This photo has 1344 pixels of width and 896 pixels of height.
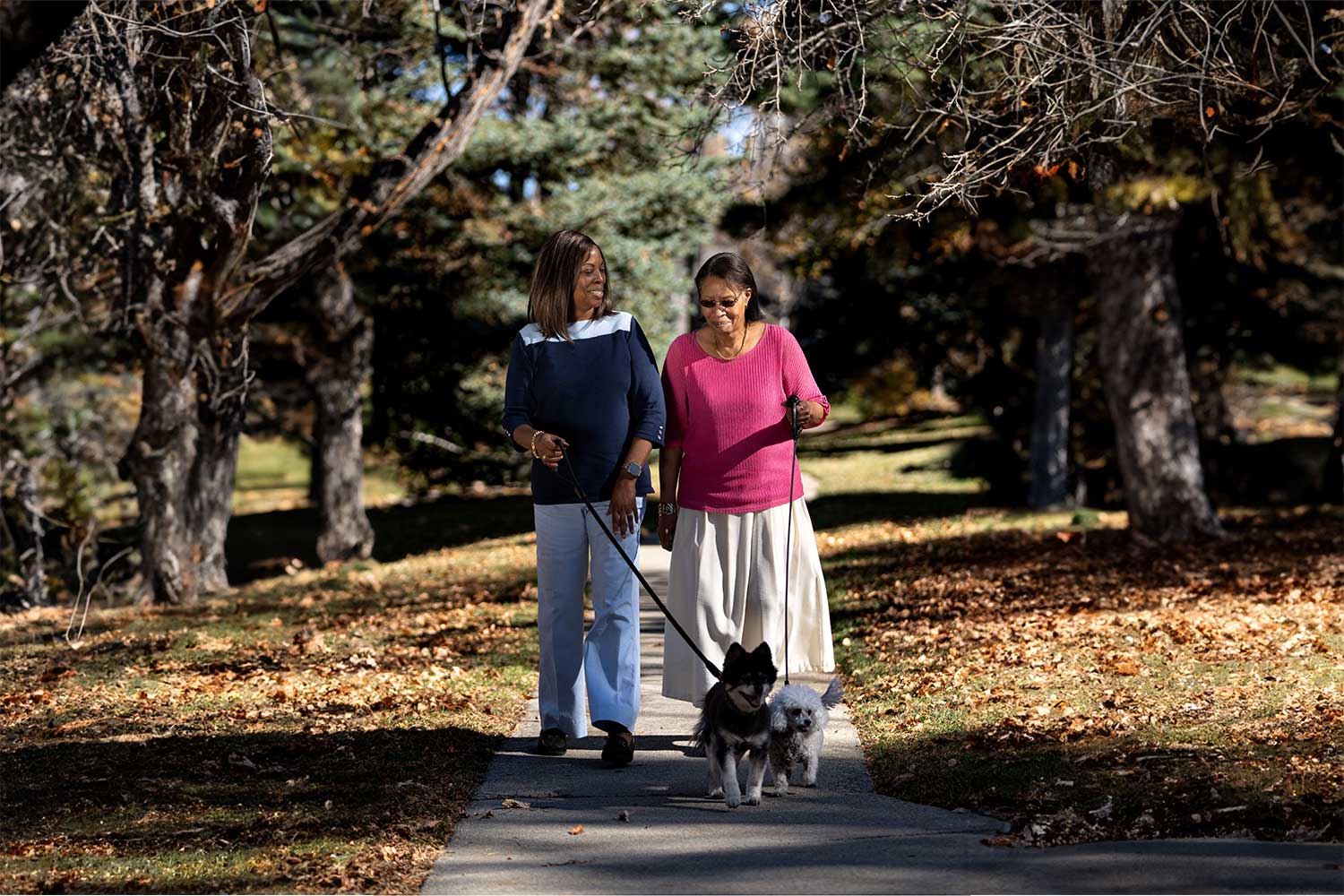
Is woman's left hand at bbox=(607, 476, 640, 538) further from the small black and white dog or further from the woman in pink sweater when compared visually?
the small black and white dog

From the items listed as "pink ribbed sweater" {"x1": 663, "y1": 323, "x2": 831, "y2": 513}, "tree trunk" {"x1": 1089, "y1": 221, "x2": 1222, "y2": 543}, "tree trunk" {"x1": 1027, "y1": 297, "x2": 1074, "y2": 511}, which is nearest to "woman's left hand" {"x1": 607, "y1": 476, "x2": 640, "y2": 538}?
"pink ribbed sweater" {"x1": 663, "y1": 323, "x2": 831, "y2": 513}

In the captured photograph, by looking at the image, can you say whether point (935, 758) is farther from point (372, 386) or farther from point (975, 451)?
point (372, 386)

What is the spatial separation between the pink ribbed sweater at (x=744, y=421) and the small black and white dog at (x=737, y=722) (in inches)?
39.8

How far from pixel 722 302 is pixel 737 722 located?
5.93ft

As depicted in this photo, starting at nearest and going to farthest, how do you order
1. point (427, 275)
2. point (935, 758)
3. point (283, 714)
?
1. point (935, 758)
2. point (283, 714)
3. point (427, 275)

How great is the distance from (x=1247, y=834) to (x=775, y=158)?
559 centimetres

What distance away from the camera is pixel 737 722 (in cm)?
578

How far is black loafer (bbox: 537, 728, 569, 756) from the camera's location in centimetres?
697

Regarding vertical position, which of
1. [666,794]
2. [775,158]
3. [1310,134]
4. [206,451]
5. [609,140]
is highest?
[609,140]

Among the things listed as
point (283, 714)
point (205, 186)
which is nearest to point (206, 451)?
point (205, 186)

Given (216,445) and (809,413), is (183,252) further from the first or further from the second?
(809,413)

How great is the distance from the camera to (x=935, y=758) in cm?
682

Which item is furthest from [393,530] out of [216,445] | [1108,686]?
[1108,686]

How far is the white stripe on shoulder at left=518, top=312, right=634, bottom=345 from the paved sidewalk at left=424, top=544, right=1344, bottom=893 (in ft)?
6.39
